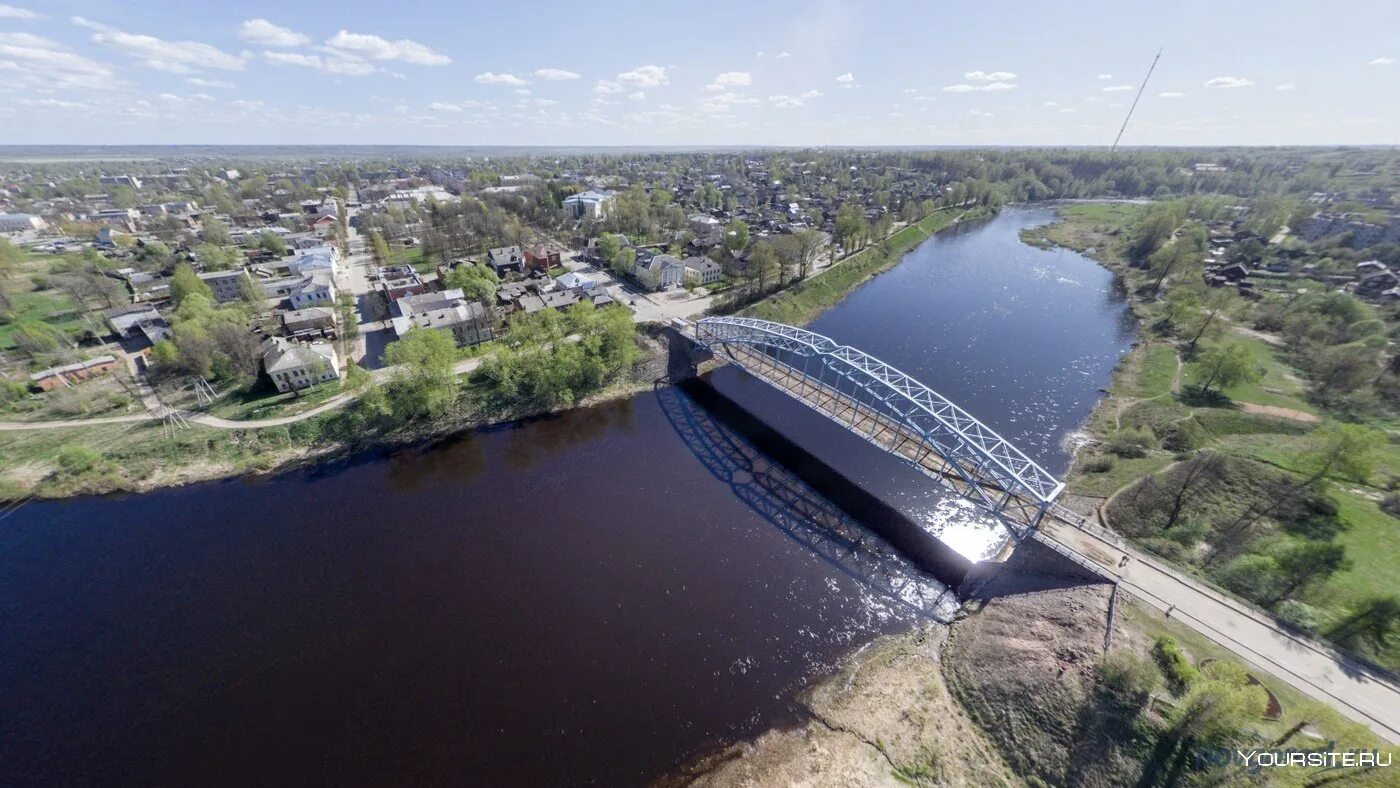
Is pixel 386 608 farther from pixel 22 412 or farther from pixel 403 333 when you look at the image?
pixel 22 412

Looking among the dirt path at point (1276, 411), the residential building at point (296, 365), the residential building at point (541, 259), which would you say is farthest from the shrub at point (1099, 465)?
the residential building at point (541, 259)

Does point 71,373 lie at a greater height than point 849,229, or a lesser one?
lesser

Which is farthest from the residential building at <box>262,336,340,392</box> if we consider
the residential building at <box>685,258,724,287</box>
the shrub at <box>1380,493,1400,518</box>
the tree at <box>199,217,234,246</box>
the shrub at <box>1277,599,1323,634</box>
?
the shrub at <box>1380,493,1400,518</box>

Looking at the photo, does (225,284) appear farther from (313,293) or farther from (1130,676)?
(1130,676)

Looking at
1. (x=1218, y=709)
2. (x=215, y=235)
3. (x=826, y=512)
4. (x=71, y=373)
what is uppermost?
(x=215, y=235)

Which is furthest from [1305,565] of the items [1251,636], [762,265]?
[762,265]

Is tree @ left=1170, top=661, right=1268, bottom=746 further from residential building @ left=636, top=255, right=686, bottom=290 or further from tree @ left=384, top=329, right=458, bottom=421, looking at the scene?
residential building @ left=636, top=255, right=686, bottom=290

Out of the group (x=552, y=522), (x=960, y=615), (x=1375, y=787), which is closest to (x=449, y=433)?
(x=552, y=522)
